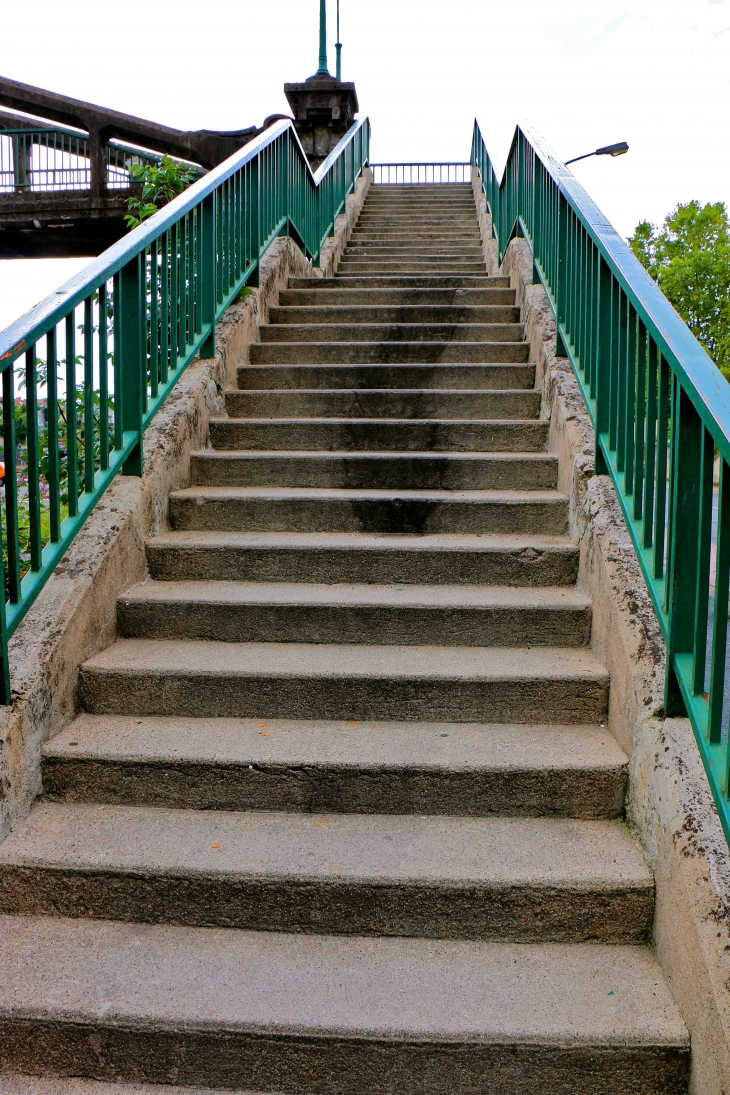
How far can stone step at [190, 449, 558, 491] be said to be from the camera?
143 inches

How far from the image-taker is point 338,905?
6.56ft

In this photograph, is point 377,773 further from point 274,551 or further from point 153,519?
point 153,519

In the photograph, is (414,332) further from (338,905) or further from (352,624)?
(338,905)

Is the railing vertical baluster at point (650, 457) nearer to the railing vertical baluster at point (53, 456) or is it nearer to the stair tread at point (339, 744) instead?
the stair tread at point (339, 744)

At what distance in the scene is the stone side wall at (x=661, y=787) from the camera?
1594 millimetres

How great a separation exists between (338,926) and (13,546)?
4.45ft

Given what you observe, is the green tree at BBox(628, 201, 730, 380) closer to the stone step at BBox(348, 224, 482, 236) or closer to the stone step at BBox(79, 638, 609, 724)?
the stone step at BBox(348, 224, 482, 236)

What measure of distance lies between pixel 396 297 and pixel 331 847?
444 cm

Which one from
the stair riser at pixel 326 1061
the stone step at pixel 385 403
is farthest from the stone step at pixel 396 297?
the stair riser at pixel 326 1061

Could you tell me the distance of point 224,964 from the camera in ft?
6.26

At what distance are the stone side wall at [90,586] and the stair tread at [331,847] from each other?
0.17 meters

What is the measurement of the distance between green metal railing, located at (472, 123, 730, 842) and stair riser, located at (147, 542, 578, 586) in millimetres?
453

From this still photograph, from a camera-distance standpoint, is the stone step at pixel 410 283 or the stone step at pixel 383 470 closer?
the stone step at pixel 383 470

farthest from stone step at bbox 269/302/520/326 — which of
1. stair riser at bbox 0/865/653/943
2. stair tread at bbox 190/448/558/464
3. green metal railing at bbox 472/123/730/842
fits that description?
stair riser at bbox 0/865/653/943
